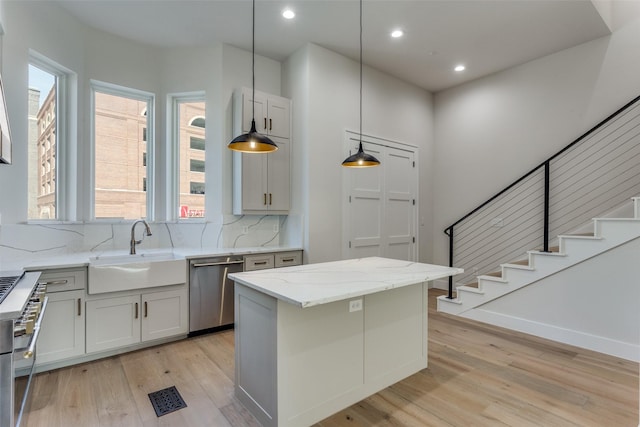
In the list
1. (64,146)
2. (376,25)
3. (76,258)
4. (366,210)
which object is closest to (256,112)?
(376,25)

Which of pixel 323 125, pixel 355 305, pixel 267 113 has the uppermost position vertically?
pixel 267 113

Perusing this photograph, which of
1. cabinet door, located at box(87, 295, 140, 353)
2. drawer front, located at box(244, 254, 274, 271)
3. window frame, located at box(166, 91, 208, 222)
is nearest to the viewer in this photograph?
cabinet door, located at box(87, 295, 140, 353)

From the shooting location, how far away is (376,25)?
3625 mm

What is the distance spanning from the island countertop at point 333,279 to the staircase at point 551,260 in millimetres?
1719

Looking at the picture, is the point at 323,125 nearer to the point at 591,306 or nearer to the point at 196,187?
the point at 196,187

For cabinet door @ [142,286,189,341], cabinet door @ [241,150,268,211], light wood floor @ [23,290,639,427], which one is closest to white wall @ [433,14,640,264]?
light wood floor @ [23,290,639,427]

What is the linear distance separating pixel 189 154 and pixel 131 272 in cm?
179

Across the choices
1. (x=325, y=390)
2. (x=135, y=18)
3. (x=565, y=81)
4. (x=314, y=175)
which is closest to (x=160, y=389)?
(x=325, y=390)

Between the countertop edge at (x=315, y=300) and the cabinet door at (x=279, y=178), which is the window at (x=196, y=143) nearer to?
the cabinet door at (x=279, y=178)

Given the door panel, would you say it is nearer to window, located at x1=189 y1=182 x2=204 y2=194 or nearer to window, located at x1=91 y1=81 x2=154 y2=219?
window, located at x1=189 y1=182 x2=204 y2=194

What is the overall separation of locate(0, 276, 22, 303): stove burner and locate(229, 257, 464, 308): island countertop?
4.01ft

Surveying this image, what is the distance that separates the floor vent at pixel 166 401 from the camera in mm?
2172

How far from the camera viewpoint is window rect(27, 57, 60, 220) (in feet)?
10.4

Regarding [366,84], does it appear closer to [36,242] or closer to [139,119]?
[139,119]
